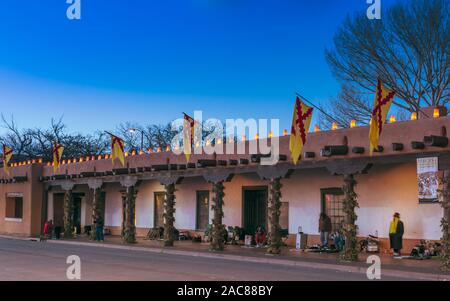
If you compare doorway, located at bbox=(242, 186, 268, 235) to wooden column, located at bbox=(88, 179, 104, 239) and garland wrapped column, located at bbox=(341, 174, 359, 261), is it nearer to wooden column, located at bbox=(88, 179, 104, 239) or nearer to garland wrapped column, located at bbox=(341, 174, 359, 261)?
garland wrapped column, located at bbox=(341, 174, 359, 261)

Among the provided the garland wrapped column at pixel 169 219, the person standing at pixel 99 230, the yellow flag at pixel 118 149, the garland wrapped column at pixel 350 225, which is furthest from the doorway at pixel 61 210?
the garland wrapped column at pixel 350 225

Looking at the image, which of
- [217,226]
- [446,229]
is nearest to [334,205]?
[217,226]

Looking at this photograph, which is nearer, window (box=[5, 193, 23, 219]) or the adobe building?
the adobe building

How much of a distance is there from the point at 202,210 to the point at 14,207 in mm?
19209

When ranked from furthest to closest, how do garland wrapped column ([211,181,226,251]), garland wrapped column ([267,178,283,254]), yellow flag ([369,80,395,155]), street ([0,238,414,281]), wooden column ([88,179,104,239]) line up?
wooden column ([88,179,104,239]) → garland wrapped column ([211,181,226,251]) → garland wrapped column ([267,178,283,254]) → yellow flag ([369,80,395,155]) → street ([0,238,414,281])

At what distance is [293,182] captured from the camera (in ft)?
84.1

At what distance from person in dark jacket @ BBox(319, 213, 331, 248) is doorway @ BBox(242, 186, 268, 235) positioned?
4.21m

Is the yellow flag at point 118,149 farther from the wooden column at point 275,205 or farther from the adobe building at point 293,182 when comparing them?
the wooden column at point 275,205

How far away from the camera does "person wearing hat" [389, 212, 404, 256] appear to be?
20.0m

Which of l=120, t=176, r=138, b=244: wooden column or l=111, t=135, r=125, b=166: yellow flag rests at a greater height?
l=111, t=135, r=125, b=166: yellow flag

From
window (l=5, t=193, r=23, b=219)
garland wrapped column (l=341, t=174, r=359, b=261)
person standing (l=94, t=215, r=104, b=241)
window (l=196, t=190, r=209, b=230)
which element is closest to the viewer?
garland wrapped column (l=341, t=174, r=359, b=261)

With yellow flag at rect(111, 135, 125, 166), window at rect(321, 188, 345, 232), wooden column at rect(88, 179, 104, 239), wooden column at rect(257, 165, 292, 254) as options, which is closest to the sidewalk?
wooden column at rect(257, 165, 292, 254)

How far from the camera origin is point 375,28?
32.6 metres

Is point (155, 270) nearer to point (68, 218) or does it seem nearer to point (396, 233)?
point (396, 233)
